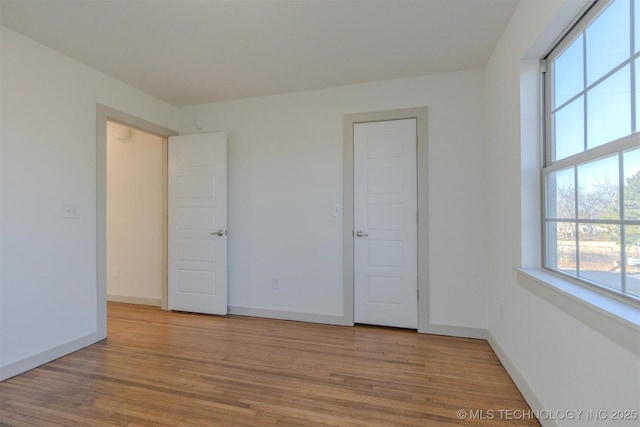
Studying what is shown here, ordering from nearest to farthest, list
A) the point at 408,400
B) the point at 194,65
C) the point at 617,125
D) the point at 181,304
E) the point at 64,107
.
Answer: the point at 617,125 → the point at 408,400 → the point at 64,107 → the point at 194,65 → the point at 181,304

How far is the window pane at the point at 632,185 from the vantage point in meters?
1.15

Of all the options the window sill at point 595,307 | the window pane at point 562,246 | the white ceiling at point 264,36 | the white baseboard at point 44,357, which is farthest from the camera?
the white baseboard at point 44,357

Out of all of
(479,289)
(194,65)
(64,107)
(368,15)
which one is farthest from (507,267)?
(64,107)

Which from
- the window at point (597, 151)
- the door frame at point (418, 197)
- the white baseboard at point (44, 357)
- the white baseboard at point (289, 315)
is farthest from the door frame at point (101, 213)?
the window at point (597, 151)

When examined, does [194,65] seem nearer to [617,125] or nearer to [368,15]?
[368,15]

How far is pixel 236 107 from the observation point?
3.62m

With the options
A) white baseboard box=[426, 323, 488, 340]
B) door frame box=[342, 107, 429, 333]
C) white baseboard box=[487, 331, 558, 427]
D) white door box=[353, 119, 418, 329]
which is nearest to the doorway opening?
door frame box=[342, 107, 429, 333]

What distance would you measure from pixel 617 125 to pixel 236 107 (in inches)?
130

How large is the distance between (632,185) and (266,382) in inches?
84.8

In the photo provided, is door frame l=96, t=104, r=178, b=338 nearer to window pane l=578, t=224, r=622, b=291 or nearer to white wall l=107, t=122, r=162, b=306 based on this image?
white wall l=107, t=122, r=162, b=306

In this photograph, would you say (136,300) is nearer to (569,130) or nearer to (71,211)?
(71,211)

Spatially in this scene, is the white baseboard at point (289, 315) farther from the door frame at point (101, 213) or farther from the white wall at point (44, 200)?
the white wall at point (44, 200)

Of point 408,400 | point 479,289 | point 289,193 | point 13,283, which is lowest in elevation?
point 408,400

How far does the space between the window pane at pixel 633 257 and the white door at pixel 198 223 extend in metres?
3.21
